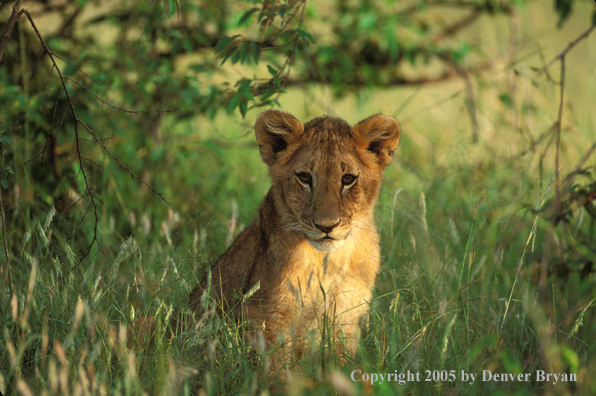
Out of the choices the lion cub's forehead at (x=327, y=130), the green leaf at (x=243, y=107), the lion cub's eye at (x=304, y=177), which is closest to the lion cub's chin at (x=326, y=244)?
the lion cub's eye at (x=304, y=177)

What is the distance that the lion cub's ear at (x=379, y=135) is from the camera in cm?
338

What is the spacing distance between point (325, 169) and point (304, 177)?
0.48 ft

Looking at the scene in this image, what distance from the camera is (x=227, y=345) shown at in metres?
2.85

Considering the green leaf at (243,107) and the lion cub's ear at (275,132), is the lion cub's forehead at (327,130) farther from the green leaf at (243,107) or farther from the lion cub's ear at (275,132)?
the green leaf at (243,107)

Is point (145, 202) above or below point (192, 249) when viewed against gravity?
above

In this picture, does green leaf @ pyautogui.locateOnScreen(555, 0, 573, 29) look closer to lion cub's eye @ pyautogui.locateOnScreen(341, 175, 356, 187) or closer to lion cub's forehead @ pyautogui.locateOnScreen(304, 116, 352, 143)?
lion cub's forehead @ pyautogui.locateOnScreen(304, 116, 352, 143)

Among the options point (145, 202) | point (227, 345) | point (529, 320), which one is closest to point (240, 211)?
point (145, 202)

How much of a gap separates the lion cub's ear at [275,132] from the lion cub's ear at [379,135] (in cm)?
37

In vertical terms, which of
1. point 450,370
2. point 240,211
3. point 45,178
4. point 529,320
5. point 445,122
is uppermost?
point 445,122

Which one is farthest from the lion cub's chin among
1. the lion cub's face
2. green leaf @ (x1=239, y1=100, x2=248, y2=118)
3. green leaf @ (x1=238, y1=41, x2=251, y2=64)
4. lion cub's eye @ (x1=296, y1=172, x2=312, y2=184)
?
green leaf @ (x1=238, y1=41, x2=251, y2=64)

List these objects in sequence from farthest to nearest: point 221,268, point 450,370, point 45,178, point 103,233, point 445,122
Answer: point 445,122
point 45,178
point 103,233
point 221,268
point 450,370

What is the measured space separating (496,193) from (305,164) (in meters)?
2.64

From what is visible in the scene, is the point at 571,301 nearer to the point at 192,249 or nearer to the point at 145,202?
the point at 192,249

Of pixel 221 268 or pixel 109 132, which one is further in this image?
pixel 109 132
